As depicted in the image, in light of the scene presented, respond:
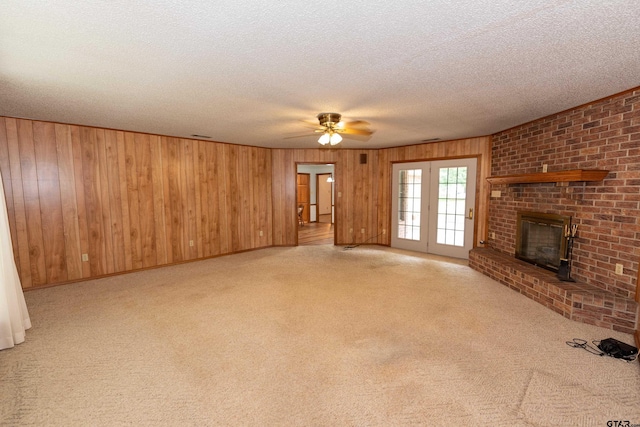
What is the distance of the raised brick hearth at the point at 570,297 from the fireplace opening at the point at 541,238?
0.43 ft

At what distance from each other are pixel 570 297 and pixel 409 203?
3.63 metres

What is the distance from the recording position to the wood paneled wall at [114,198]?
12.8 ft

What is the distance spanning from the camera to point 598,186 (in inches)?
122

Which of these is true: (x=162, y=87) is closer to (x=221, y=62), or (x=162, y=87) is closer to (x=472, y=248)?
(x=221, y=62)

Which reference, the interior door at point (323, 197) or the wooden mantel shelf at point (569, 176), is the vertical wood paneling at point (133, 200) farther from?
the interior door at point (323, 197)

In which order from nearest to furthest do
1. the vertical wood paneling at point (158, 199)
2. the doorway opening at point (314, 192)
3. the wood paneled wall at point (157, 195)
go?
the wood paneled wall at point (157, 195) → the vertical wood paneling at point (158, 199) → the doorway opening at point (314, 192)

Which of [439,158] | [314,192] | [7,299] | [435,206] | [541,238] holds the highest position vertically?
[439,158]

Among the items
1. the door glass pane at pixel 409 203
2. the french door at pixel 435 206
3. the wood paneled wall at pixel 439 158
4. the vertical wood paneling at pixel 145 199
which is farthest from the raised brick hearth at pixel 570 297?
the vertical wood paneling at pixel 145 199

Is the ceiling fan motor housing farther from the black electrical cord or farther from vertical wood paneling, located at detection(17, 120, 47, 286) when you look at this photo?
vertical wood paneling, located at detection(17, 120, 47, 286)

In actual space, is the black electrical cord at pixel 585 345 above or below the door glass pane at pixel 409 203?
below

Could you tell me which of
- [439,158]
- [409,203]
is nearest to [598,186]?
[439,158]

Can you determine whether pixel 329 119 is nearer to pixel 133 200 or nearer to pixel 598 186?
pixel 598 186

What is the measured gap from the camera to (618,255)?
2.91 m

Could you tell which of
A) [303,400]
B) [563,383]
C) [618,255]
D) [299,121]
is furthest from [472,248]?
[303,400]
